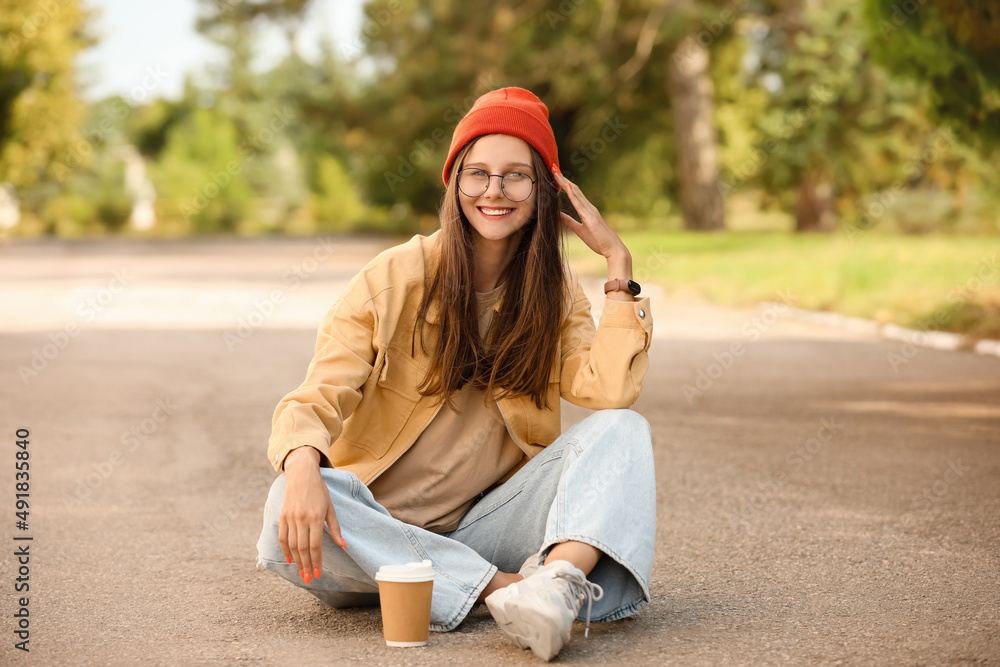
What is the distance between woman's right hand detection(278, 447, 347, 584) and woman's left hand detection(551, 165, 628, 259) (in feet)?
3.63

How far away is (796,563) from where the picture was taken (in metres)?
3.89

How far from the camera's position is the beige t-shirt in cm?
324

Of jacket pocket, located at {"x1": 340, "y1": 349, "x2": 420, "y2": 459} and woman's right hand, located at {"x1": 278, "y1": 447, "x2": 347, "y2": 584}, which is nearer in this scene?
woman's right hand, located at {"x1": 278, "y1": 447, "x2": 347, "y2": 584}

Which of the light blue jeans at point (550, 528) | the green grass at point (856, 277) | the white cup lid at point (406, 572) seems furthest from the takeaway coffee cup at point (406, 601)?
the green grass at point (856, 277)

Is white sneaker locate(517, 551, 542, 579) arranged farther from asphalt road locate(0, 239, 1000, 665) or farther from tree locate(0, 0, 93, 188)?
tree locate(0, 0, 93, 188)

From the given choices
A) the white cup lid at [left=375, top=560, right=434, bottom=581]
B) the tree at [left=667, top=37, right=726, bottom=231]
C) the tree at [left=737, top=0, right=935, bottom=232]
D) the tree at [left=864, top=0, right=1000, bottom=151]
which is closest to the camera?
the white cup lid at [left=375, top=560, right=434, bottom=581]

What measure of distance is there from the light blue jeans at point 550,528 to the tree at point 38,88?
26.4 metres

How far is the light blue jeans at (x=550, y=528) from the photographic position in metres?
2.93

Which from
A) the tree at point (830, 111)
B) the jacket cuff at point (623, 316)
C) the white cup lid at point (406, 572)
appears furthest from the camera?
the tree at point (830, 111)

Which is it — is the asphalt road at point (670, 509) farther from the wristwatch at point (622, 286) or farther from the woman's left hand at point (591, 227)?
the woman's left hand at point (591, 227)

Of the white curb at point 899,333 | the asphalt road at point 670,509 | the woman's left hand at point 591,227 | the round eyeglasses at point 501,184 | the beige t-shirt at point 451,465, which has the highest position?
the round eyeglasses at point 501,184

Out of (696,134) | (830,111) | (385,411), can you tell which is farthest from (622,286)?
(696,134)

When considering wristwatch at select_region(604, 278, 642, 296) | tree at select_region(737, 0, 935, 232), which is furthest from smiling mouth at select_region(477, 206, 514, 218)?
tree at select_region(737, 0, 935, 232)

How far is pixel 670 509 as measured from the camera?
Answer: 481 cm
